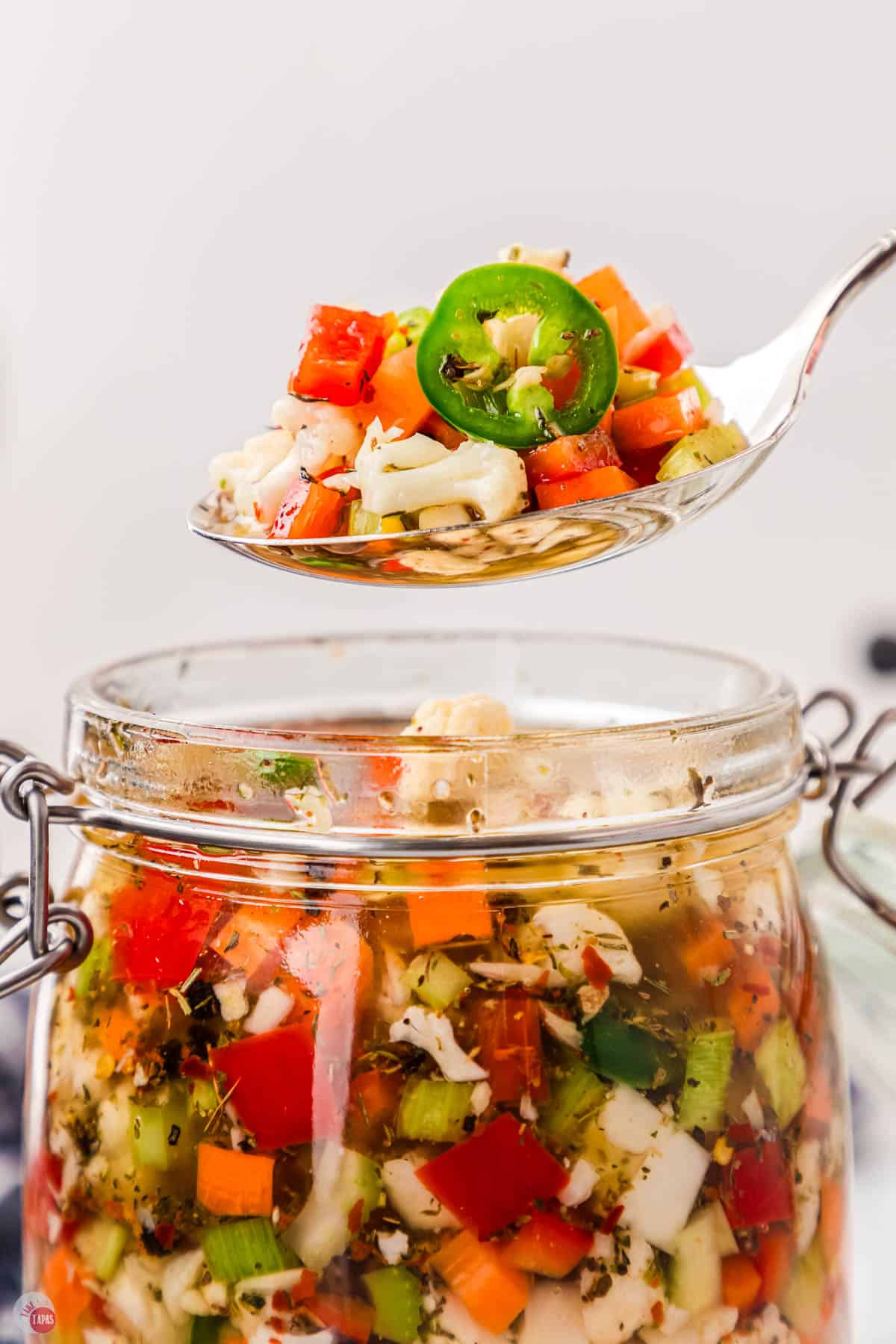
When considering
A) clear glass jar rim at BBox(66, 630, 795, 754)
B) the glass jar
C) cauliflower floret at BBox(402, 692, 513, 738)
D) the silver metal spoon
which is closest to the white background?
clear glass jar rim at BBox(66, 630, 795, 754)

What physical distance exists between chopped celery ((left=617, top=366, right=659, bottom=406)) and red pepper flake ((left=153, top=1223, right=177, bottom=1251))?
0.66 meters

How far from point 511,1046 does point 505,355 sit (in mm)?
472

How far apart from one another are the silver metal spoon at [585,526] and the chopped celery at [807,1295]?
0.52 m

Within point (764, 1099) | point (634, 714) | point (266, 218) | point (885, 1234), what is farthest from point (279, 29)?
point (885, 1234)

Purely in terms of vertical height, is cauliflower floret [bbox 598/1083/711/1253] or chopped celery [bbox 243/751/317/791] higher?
chopped celery [bbox 243/751/317/791]

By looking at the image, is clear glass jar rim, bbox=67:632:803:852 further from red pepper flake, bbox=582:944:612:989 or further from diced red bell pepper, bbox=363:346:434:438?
diced red bell pepper, bbox=363:346:434:438

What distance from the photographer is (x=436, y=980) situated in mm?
854

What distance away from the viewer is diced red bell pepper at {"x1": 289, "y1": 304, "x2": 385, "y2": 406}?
103 centimetres

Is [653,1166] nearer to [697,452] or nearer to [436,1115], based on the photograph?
[436,1115]

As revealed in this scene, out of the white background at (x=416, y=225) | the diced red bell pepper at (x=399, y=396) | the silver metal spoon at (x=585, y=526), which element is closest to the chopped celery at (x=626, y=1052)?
the silver metal spoon at (x=585, y=526)

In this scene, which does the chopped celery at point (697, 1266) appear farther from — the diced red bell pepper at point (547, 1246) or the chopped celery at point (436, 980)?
the chopped celery at point (436, 980)

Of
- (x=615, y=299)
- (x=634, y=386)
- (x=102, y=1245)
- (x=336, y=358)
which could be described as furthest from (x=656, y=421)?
(x=102, y=1245)

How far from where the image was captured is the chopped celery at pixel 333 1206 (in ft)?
2.74

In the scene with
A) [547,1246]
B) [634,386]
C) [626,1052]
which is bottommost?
[547,1246]
